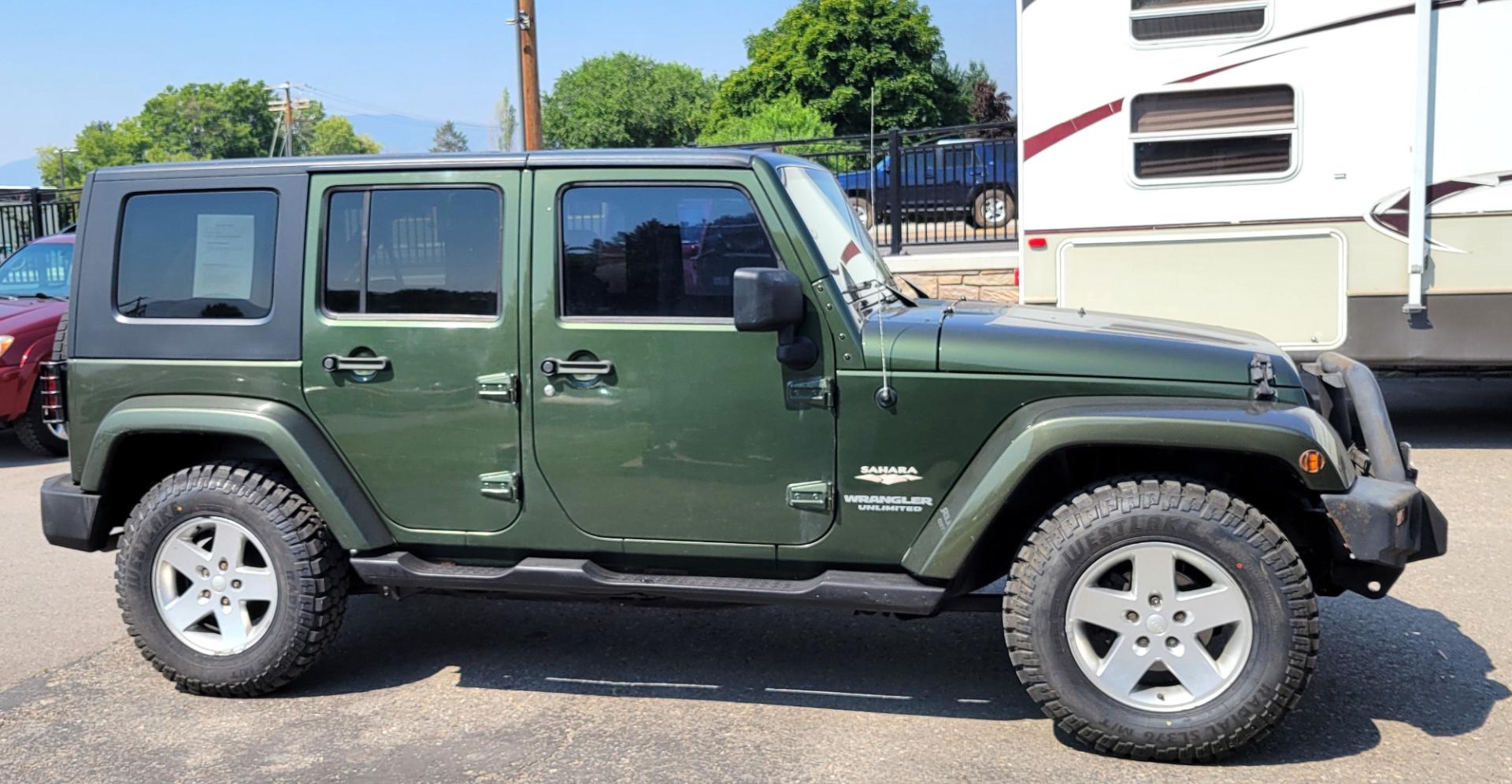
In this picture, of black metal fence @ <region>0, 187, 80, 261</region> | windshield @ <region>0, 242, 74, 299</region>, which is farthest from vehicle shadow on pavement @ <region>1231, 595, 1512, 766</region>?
black metal fence @ <region>0, 187, 80, 261</region>

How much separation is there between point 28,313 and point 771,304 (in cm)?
830

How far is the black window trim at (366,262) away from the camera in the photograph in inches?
172

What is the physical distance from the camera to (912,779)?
3.84 m

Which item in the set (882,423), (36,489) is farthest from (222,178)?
(36,489)

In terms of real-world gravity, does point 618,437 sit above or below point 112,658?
above

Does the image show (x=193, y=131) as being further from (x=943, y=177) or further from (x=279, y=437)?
(x=279, y=437)

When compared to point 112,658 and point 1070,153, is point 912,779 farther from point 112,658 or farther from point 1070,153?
point 1070,153

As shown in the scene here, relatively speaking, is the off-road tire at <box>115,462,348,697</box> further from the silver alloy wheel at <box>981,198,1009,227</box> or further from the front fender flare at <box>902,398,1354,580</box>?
the silver alloy wheel at <box>981,198,1009,227</box>

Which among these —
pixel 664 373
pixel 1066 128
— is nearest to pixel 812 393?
pixel 664 373

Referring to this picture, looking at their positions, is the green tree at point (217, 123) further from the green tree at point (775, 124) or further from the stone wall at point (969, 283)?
the stone wall at point (969, 283)

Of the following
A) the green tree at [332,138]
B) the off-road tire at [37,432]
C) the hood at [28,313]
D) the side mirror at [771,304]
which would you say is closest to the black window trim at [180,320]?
the side mirror at [771,304]

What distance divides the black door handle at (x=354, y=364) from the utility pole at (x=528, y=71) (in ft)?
40.1

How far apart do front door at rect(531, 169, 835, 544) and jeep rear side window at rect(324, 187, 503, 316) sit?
8.0 inches

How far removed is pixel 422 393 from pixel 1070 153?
5861 millimetres
